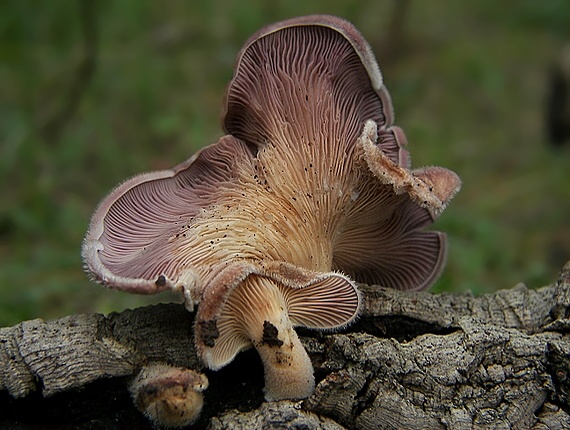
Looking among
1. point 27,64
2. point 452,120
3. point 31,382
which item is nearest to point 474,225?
point 452,120

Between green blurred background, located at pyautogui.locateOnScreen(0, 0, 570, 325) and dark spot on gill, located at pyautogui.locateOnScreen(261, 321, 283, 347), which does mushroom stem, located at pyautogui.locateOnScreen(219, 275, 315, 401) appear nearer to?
dark spot on gill, located at pyautogui.locateOnScreen(261, 321, 283, 347)

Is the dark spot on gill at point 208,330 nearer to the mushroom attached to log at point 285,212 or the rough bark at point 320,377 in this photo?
the mushroom attached to log at point 285,212

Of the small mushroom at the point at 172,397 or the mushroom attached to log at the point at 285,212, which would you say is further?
the mushroom attached to log at the point at 285,212

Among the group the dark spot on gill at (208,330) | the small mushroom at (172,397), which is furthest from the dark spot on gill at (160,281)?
the small mushroom at (172,397)

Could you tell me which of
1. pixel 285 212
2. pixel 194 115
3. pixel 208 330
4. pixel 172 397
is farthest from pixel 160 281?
pixel 194 115

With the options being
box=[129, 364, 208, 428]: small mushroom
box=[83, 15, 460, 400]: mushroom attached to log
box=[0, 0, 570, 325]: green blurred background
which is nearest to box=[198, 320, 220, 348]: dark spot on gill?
box=[83, 15, 460, 400]: mushroom attached to log

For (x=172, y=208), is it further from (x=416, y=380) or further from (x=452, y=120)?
(x=452, y=120)
